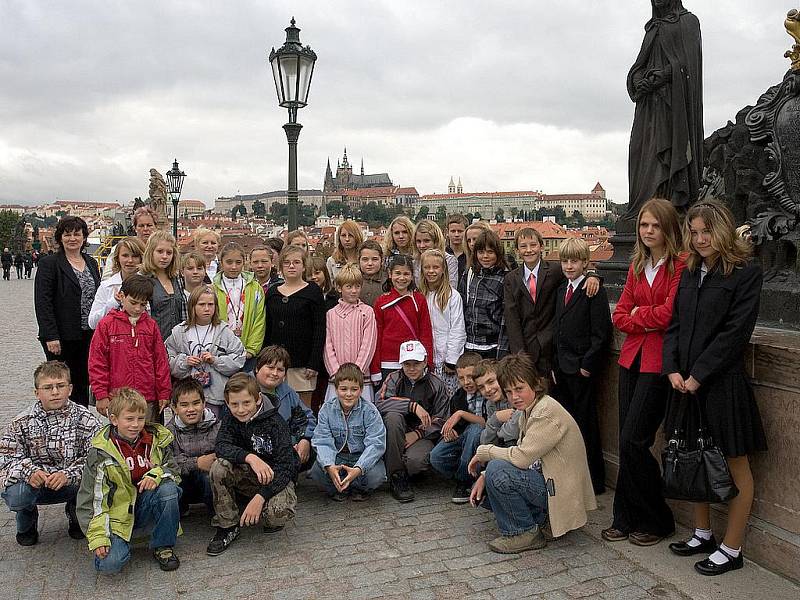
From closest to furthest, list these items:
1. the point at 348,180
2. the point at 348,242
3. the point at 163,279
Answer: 1. the point at 163,279
2. the point at 348,242
3. the point at 348,180

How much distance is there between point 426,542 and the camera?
4.11 m

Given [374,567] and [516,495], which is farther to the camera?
[516,495]

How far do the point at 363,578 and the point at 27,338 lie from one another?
12400 mm

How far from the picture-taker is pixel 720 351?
3.40 meters

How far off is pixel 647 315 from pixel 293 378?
2.58 metres

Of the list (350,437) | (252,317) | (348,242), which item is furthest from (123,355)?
(348,242)

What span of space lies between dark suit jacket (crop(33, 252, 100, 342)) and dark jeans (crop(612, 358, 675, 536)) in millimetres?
3901

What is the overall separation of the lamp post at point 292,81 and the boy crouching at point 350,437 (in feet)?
10.3

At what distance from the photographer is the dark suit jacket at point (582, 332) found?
450cm

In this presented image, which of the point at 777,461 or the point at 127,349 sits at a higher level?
the point at 127,349

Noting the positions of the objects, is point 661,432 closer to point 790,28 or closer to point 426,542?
point 426,542

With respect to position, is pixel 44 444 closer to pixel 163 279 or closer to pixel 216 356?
pixel 216 356

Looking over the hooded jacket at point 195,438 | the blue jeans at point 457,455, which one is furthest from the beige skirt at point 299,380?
the blue jeans at point 457,455

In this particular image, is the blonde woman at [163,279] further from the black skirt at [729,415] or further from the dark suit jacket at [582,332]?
the black skirt at [729,415]
